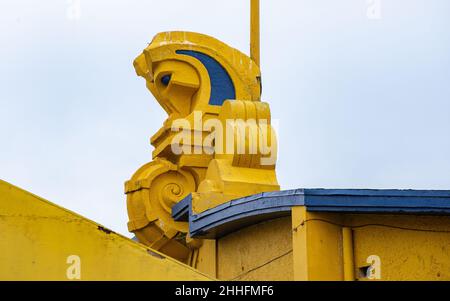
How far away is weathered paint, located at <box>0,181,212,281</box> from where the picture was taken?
972cm

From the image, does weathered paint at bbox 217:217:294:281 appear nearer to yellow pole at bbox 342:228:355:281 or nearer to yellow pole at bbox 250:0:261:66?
yellow pole at bbox 342:228:355:281

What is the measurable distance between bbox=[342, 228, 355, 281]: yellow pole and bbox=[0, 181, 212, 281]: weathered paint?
1.95 m

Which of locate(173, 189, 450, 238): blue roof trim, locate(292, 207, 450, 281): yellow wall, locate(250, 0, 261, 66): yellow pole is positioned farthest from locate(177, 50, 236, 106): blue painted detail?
locate(292, 207, 450, 281): yellow wall

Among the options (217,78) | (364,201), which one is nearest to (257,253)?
(364,201)

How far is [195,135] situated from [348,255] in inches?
182

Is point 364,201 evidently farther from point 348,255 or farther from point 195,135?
point 195,135

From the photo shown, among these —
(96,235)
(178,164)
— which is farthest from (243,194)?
(96,235)

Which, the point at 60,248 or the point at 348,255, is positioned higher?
the point at 348,255

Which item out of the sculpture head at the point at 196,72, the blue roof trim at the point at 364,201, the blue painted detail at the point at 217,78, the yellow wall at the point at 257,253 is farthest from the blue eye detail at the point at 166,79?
the blue roof trim at the point at 364,201

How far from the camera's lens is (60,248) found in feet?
32.3

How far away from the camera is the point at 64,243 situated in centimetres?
987

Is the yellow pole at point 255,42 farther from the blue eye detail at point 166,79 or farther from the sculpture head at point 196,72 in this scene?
the blue eye detail at point 166,79

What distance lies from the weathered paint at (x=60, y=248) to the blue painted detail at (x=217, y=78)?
19.3 feet
